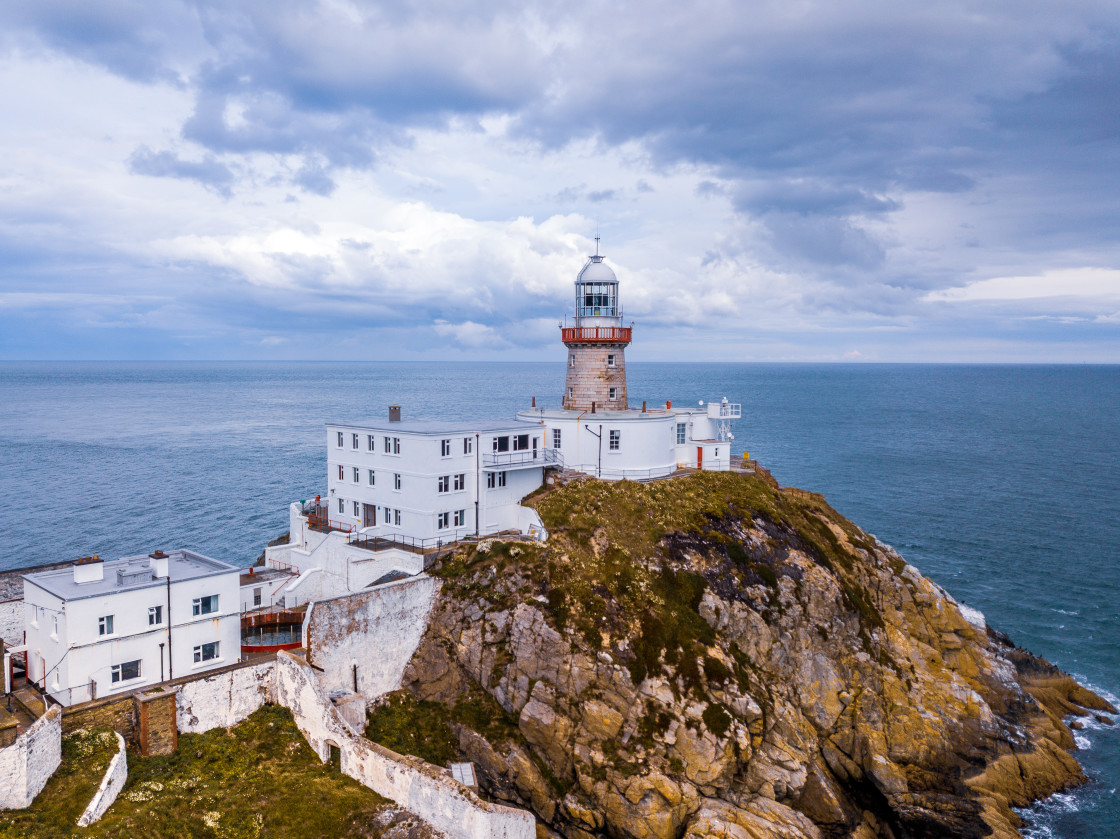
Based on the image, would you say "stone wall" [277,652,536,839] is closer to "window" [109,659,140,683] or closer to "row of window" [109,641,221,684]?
"row of window" [109,641,221,684]

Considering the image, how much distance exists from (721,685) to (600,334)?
89.4 ft

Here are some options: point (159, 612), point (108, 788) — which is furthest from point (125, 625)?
point (108, 788)

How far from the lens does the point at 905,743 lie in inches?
1566

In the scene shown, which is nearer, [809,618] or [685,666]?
→ [685,666]

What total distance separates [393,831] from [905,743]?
89.1 feet

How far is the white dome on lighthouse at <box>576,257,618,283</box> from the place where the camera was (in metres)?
56.3

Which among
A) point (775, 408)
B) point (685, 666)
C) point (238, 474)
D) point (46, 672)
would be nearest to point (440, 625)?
point (685, 666)

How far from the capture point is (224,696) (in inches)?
1284

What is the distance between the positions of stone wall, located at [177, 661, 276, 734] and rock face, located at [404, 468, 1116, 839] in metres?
8.00

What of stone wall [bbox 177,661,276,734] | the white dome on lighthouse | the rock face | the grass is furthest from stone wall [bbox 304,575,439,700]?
the white dome on lighthouse

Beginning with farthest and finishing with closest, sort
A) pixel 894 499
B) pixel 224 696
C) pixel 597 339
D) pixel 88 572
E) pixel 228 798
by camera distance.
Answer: pixel 894 499
pixel 597 339
pixel 88 572
pixel 224 696
pixel 228 798

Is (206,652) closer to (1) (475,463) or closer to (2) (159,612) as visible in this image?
(2) (159,612)

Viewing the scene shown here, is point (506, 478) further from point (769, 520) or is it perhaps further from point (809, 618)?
point (809, 618)

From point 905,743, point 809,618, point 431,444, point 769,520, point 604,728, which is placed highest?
point 431,444
